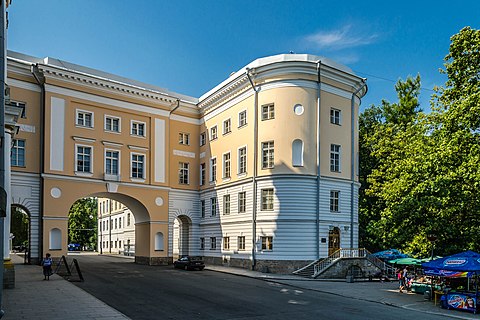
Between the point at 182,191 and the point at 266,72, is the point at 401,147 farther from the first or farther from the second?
the point at 182,191

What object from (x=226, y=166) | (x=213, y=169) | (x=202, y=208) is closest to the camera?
(x=226, y=166)

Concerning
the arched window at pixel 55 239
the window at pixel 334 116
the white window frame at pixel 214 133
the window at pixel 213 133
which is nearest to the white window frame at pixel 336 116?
the window at pixel 334 116

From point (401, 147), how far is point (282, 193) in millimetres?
12688

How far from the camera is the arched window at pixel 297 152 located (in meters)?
33.8

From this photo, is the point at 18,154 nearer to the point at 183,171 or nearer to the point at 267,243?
the point at 183,171

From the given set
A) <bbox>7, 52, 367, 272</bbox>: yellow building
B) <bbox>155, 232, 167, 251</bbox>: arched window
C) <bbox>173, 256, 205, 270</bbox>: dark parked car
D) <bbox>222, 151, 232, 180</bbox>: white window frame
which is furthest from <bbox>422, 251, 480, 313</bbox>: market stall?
<bbox>155, 232, 167, 251</bbox>: arched window

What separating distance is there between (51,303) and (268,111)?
22205 mm

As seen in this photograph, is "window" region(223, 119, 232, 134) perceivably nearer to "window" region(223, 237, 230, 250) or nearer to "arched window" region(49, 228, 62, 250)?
"window" region(223, 237, 230, 250)

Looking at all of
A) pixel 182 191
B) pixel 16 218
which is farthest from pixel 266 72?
pixel 16 218

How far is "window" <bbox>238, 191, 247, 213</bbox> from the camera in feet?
120

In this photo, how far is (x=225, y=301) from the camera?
18734mm

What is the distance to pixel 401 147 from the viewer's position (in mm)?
39406

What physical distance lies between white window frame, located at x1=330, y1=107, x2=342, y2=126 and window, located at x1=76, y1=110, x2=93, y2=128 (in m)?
19.4

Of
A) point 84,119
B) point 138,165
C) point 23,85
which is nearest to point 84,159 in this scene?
point 84,119
